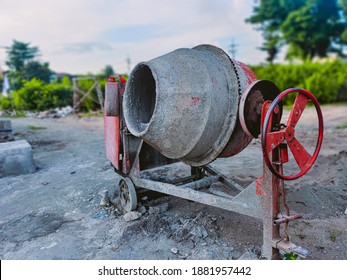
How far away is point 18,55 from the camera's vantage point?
32812 millimetres

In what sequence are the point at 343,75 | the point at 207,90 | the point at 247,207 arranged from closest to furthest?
the point at 247,207 → the point at 207,90 → the point at 343,75

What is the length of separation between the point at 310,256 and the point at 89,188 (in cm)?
290

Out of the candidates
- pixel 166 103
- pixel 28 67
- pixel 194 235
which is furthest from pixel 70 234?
pixel 28 67

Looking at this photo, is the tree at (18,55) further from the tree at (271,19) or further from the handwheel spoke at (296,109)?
the handwheel spoke at (296,109)

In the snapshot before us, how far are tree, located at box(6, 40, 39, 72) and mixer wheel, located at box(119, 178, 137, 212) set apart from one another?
108ft

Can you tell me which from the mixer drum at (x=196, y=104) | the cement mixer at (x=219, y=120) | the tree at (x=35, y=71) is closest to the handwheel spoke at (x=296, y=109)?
the cement mixer at (x=219, y=120)

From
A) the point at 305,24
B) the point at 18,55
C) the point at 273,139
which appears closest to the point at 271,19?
the point at 305,24

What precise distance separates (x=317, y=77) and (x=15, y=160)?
13669 millimetres

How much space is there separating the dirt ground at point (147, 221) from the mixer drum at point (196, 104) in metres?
Answer: 0.74

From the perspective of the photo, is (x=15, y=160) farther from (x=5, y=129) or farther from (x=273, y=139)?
(x=273, y=139)

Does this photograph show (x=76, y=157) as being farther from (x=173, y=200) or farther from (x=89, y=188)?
(x=173, y=200)

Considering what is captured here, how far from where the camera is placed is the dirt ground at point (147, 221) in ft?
9.09

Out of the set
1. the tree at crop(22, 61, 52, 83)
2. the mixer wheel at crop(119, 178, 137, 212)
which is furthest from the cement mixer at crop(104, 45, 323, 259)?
the tree at crop(22, 61, 52, 83)

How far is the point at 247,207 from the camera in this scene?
2490 millimetres
